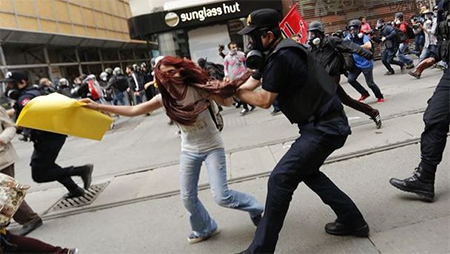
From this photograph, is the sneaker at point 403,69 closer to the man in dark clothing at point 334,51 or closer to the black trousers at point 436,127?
the man in dark clothing at point 334,51

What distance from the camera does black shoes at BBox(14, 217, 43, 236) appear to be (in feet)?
14.1

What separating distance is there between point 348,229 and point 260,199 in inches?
51.7

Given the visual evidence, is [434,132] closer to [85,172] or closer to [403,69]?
[85,172]

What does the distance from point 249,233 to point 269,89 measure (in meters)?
1.47

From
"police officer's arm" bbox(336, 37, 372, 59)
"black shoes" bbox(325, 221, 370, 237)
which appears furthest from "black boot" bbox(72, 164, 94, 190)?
"police officer's arm" bbox(336, 37, 372, 59)

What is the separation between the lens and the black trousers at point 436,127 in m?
3.19

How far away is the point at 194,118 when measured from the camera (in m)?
3.03

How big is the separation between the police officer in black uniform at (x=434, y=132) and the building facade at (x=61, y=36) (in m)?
15.3

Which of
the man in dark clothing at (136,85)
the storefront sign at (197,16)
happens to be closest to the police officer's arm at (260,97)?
the man in dark clothing at (136,85)

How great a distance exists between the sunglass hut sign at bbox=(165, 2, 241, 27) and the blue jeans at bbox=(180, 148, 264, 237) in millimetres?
13496

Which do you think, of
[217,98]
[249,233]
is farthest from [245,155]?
[217,98]

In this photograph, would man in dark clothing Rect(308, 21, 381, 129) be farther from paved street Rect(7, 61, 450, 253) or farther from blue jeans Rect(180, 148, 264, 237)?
blue jeans Rect(180, 148, 264, 237)

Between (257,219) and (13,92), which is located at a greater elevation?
(13,92)

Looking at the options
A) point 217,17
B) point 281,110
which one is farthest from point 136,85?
point 281,110
